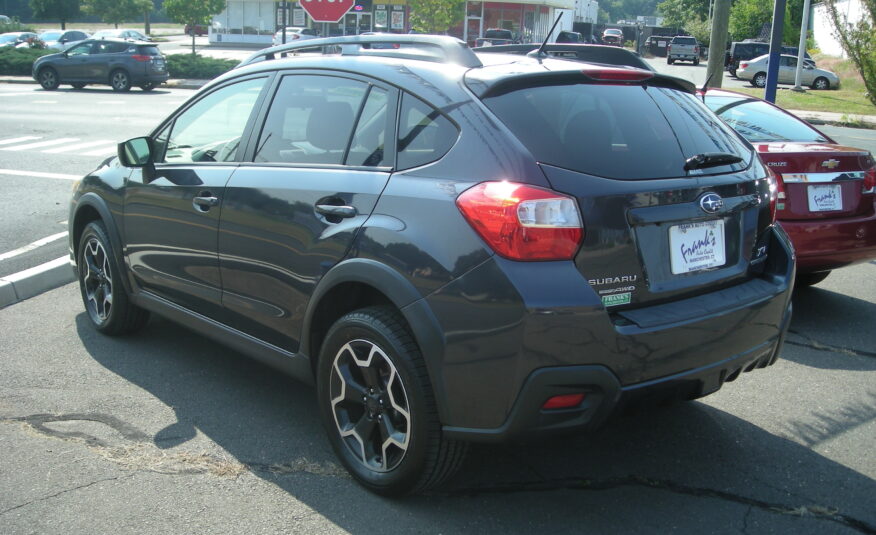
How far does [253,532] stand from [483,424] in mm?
976

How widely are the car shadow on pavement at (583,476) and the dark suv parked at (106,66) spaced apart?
2555 cm

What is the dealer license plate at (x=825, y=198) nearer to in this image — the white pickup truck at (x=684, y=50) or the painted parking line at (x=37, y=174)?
the painted parking line at (x=37, y=174)

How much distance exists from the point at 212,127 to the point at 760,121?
162 inches

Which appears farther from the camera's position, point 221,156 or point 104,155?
point 104,155

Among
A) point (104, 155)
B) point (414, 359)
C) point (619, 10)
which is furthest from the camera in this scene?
point (619, 10)

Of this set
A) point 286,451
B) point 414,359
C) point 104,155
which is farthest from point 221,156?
point 104,155

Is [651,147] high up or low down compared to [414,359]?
up

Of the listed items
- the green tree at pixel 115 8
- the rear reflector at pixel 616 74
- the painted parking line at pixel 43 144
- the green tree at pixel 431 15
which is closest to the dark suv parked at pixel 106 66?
the painted parking line at pixel 43 144

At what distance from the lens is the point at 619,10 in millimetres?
178875

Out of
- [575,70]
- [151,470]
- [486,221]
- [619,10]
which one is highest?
[619,10]

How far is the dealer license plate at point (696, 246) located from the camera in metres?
3.28

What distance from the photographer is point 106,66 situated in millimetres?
27922

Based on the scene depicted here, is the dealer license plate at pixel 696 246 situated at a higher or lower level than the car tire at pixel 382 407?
higher

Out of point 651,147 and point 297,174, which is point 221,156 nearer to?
point 297,174
